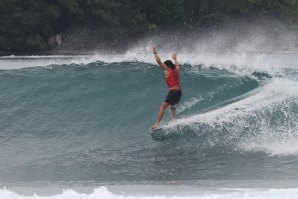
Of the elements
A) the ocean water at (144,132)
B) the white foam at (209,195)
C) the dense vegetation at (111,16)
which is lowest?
the white foam at (209,195)

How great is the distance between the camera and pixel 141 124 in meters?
14.6

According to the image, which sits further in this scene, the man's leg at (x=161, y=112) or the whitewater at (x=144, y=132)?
the man's leg at (x=161, y=112)

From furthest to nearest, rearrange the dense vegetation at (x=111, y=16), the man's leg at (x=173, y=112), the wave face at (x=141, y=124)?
the dense vegetation at (x=111, y=16), the man's leg at (x=173, y=112), the wave face at (x=141, y=124)

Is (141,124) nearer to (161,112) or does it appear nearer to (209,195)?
(161,112)

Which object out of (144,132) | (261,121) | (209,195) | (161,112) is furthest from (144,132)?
(209,195)

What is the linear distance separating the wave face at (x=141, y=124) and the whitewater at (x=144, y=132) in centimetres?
2

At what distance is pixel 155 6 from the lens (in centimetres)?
5294

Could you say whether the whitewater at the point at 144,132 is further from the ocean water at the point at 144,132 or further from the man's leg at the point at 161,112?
the man's leg at the point at 161,112

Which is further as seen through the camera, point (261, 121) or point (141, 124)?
point (141, 124)

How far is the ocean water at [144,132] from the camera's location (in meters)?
11.0

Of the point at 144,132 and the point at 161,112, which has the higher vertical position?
the point at 161,112

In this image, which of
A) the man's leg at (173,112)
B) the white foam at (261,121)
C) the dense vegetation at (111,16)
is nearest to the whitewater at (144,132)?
the white foam at (261,121)

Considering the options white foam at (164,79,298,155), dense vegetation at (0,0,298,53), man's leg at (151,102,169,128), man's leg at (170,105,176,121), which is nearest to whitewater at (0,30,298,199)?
white foam at (164,79,298,155)

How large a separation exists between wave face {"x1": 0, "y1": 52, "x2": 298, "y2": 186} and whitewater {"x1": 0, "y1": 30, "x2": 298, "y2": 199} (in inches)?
0.8
